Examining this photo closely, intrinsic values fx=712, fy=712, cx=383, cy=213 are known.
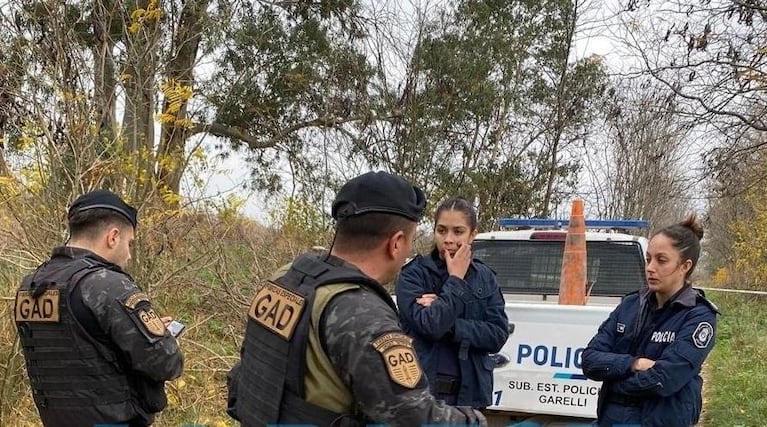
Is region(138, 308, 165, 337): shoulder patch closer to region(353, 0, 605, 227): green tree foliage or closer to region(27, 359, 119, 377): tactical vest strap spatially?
region(27, 359, 119, 377): tactical vest strap

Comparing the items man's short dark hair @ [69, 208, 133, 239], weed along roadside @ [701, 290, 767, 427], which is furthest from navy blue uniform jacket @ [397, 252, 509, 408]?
weed along roadside @ [701, 290, 767, 427]

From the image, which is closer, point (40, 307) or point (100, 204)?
point (40, 307)

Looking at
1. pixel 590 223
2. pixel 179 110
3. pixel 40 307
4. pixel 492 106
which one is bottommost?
pixel 40 307

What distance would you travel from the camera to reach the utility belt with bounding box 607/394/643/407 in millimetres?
2918

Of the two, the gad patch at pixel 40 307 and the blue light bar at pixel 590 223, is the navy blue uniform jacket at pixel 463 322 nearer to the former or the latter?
the gad patch at pixel 40 307

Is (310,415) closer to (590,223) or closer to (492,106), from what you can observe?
(590,223)

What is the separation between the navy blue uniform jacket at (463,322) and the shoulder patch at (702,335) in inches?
30.7

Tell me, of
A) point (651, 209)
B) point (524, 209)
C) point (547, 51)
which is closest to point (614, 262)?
point (524, 209)

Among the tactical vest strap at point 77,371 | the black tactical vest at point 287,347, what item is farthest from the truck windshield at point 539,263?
the black tactical vest at point 287,347

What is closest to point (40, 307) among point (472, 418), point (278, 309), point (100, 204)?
point (100, 204)

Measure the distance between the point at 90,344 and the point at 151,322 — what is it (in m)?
0.22

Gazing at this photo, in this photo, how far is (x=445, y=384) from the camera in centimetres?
310

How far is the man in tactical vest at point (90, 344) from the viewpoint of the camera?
2.59 meters

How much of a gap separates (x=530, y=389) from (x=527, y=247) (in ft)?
5.59
